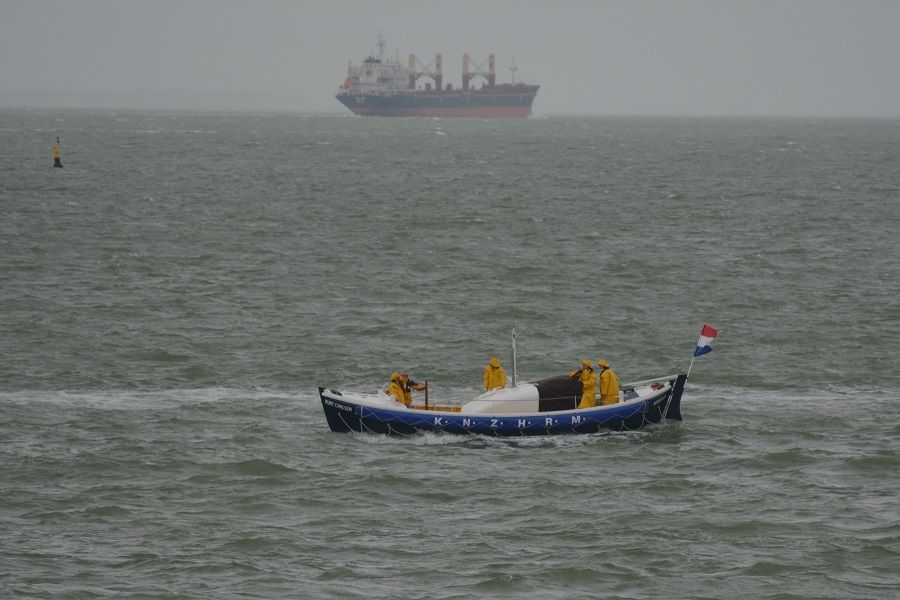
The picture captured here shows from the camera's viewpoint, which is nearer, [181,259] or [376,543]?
[376,543]

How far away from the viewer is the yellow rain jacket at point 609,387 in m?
29.8

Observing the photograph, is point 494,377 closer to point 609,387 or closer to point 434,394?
point 609,387

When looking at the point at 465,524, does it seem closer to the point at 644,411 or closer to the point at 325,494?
the point at 325,494

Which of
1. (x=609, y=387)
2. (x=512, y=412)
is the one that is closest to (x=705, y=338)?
(x=609, y=387)

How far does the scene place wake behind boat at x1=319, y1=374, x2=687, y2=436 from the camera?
29.3m

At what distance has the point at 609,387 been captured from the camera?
29.8m

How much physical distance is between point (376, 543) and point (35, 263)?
34463 mm

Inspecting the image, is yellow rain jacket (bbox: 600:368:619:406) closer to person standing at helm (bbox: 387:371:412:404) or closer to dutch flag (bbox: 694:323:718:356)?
dutch flag (bbox: 694:323:718:356)

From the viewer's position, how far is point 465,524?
24141 millimetres

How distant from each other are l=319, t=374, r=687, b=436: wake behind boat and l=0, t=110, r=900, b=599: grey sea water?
1.15 ft

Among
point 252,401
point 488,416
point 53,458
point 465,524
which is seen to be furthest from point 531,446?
point 53,458

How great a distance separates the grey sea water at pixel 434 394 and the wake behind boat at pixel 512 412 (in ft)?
1.15

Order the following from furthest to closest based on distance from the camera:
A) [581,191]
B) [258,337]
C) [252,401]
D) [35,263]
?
[581,191]
[35,263]
[258,337]
[252,401]

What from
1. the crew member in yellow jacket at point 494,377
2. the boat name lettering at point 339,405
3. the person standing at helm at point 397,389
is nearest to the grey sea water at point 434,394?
the boat name lettering at point 339,405
